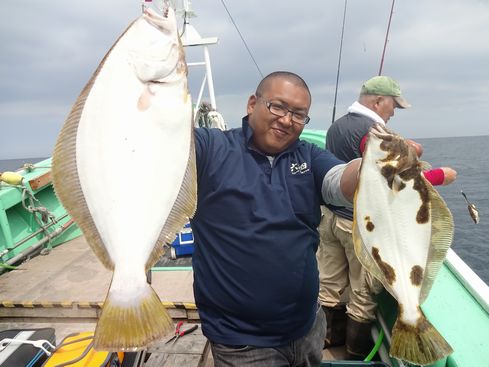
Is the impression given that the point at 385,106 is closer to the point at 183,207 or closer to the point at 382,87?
the point at 382,87

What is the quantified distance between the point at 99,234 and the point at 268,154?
961mm

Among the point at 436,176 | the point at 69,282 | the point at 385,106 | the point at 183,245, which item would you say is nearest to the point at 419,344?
the point at 436,176

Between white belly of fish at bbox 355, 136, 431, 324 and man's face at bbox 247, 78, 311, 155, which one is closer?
white belly of fish at bbox 355, 136, 431, 324

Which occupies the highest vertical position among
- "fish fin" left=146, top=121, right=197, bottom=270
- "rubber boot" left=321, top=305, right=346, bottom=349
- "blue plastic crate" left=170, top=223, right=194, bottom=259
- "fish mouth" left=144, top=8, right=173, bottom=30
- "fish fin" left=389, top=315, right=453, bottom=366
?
"fish mouth" left=144, top=8, right=173, bottom=30

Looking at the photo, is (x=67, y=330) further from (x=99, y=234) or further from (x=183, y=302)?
(x=99, y=234)

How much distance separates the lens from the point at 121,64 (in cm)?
128

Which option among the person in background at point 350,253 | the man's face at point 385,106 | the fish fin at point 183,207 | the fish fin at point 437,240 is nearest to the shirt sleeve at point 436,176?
the person in background at point 350,253

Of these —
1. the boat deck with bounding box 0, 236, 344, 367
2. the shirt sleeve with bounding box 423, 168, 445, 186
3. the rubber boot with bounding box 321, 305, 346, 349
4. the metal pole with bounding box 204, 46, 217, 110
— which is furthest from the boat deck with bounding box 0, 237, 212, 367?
the metal pole with bounding box 204, 46, 217, 110

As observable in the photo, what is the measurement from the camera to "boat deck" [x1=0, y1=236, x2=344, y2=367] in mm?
3005

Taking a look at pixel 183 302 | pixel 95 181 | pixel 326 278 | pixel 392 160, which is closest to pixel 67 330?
pixel 183 302

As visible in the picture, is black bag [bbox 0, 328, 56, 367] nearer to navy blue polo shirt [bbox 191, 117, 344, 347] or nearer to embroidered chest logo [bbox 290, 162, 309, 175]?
navy blue polo shirt [bbox 191, 117, 344, 347]

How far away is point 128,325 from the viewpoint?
1.20 meters

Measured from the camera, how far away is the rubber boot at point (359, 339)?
309cm

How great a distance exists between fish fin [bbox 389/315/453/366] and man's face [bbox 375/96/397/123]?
93.7 inches
